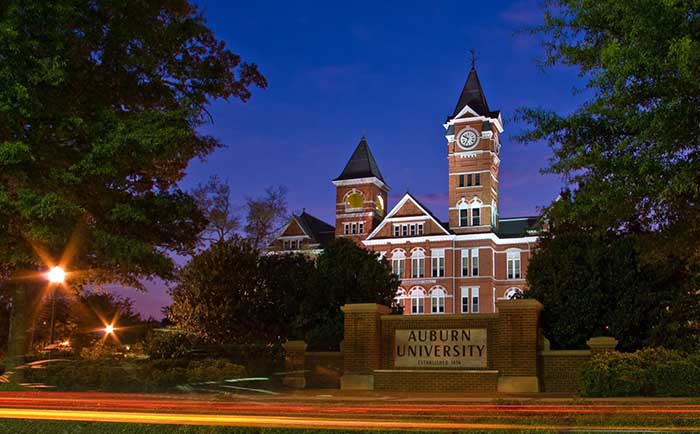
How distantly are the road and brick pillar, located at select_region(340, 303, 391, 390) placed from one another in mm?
7571

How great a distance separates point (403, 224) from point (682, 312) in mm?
48197

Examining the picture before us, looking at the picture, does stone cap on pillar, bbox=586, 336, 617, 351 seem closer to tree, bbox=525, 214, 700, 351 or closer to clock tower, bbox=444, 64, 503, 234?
tree, bbox=525, 214, 700, 351

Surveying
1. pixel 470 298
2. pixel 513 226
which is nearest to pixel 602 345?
pixel 470 298

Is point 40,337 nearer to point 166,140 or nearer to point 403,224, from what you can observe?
point 166,140

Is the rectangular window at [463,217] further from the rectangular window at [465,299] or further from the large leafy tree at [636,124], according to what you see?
the large leafy tree at [636,124]

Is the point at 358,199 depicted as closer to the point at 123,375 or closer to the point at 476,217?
the point at 476,217

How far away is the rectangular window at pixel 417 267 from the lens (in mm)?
72188

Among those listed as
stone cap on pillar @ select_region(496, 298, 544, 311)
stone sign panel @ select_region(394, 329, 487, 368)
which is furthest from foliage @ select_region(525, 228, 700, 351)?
stone sign panel @ select_region(394, 329, 487, 368)

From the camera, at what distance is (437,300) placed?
71375mm

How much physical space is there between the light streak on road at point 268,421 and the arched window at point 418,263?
59623mm

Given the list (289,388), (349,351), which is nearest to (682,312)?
(349,351)

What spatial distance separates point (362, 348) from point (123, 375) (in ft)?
22.7

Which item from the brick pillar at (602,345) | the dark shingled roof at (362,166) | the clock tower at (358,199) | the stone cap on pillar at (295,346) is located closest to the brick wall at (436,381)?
the brick pillar at (602,345)

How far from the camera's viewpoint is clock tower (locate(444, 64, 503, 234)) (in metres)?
72.6
